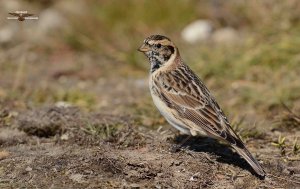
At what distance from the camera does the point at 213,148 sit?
271 inches

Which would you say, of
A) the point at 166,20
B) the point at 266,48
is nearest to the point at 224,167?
the point at 266,48

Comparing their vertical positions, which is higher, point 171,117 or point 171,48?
point 171,48

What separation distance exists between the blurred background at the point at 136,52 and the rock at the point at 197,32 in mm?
16

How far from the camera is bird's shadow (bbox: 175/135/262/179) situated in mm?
6517

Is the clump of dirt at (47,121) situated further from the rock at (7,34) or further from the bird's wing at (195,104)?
the rock at (7,34)

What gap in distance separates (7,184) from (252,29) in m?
6.60

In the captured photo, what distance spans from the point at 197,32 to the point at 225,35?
1.49 feet

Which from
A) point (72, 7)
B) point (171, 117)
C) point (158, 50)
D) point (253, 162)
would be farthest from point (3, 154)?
point (72, 7)

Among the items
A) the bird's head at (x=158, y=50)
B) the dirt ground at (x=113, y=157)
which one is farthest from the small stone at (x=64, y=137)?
the bird's head at (x=158, y=50)

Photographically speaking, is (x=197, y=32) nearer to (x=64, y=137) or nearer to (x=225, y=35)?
(x=225, y=35)

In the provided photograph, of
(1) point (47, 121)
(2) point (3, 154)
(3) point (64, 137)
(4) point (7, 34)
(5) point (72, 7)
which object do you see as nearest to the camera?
(2) point (3, 154)

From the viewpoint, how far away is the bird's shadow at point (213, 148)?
257 inches

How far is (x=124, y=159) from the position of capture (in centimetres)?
604

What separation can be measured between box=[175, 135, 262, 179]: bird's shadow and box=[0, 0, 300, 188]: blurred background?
21 centimetres
